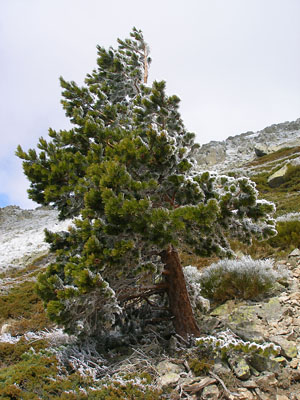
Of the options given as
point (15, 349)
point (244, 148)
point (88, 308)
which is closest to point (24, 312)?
point (15, 349)

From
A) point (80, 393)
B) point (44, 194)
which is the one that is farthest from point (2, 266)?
point (80, 393)

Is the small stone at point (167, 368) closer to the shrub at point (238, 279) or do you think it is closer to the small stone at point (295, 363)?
the small stone at point (295, 363)

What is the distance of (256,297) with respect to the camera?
549cm

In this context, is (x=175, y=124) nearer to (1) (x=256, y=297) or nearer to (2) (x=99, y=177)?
(2) (x=99, y=177)

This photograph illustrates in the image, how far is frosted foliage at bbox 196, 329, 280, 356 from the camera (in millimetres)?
3416

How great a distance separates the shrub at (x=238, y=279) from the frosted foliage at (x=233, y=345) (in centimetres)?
167

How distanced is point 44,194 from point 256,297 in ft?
15.2

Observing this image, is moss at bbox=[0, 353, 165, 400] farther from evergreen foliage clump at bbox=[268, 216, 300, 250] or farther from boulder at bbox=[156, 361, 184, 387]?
evergreen foliage clump at bbox=[268, 216, 300, 250]

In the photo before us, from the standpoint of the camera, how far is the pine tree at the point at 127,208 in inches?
138

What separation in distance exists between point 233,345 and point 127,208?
2362mm

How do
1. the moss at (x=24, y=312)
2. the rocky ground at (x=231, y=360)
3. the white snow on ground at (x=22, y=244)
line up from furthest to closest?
the white snow on ground at (x=22, y=244), the moss at (x=24, y=312), the rocky ground at (x=231, y=360)

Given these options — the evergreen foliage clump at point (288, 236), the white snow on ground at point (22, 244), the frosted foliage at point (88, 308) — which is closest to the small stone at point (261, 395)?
the frosted foliage at point (88, 308)

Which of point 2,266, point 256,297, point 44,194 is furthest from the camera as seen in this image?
point 2,266

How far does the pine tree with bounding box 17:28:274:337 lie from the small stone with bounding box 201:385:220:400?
128 cm
